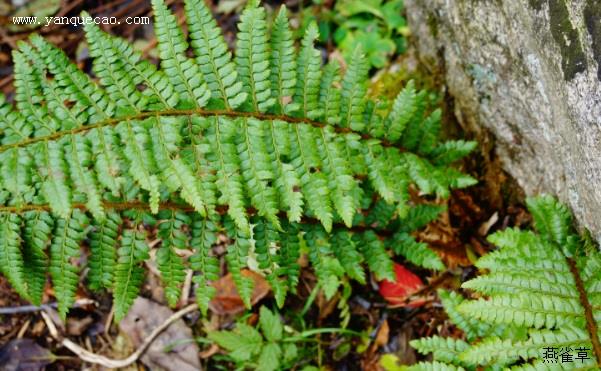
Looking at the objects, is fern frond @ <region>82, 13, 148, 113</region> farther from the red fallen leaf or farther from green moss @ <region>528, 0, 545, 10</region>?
the red fallen leaf

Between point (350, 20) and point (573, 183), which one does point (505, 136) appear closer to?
point (573, 183)

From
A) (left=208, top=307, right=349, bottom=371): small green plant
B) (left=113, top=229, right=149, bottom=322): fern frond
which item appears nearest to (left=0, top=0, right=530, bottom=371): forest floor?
(left=208, top=307, right=349, bottom=371): small green plant

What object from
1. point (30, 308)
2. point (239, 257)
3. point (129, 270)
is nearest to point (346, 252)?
point (239, 257)

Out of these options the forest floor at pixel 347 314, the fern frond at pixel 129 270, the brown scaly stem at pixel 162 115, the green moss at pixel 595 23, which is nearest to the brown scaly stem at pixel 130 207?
the fern frond at pixel 129 270

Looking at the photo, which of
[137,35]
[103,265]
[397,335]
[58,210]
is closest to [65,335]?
[103,265]

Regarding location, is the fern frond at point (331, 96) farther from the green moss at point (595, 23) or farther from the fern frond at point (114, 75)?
the green moss at point (595, 23)

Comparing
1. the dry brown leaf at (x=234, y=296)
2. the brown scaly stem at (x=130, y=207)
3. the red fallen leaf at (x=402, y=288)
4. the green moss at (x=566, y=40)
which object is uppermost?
A: the green moss at (x=566, y=40)
